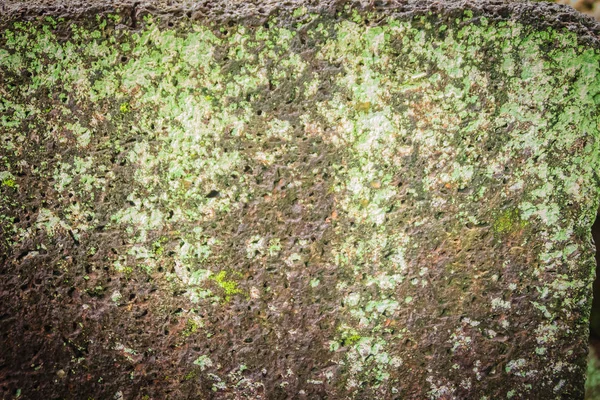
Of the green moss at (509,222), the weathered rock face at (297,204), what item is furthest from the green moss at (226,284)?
the green moss at (509,222)

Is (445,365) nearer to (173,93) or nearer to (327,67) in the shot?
(327,67)

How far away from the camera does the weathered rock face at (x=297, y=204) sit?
0.65 m

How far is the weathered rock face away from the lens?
0.65 m

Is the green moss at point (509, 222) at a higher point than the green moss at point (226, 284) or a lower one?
higher

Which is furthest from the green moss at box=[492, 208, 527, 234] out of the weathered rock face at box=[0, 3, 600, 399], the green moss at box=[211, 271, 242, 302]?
the green moss at box=[211, 271, 242, 302]

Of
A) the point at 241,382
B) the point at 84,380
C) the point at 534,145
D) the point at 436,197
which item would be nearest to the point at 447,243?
the point at 436,197

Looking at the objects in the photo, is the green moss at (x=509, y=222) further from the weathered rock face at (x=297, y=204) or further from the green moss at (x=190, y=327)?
the green moss at (x=190, y=327)

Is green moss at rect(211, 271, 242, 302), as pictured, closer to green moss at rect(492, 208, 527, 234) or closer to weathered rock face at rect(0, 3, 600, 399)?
weathered rock face at rect(0, 3, 600, 399)

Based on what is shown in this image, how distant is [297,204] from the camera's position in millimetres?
701

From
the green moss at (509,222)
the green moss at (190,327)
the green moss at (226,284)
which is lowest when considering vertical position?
the green moss at (190,327)

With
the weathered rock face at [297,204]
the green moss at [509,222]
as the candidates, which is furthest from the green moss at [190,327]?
the green moss at [509,222]

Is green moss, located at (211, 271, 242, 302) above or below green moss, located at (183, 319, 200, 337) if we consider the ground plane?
above

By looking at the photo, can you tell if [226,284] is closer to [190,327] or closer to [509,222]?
[190,327]

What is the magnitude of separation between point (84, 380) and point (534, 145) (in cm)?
100
